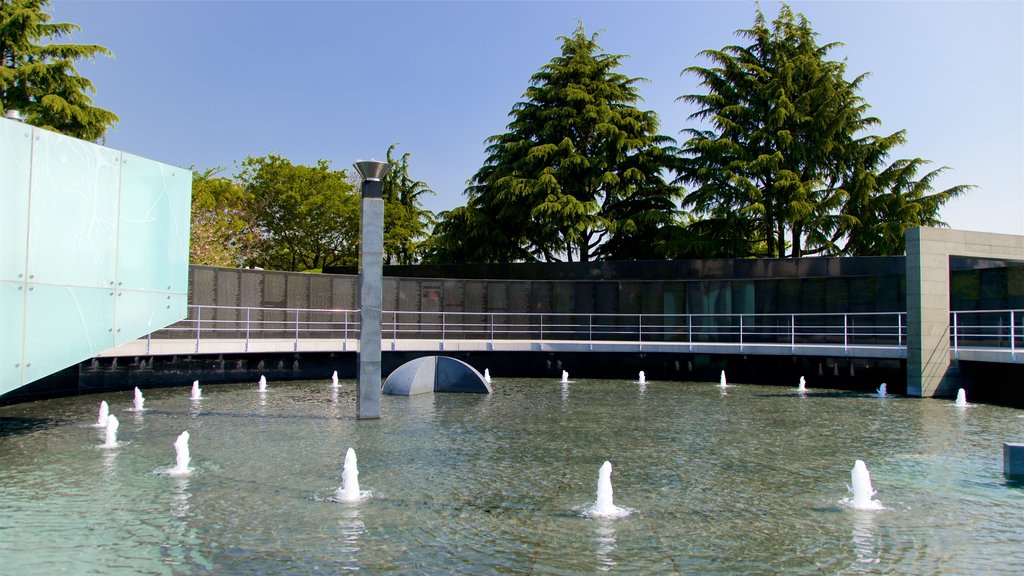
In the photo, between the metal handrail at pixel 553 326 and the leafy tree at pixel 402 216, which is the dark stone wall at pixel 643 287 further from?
the leafy tree at pixel 402 216

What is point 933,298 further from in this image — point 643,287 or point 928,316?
point 643,287

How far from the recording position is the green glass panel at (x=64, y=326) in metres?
12.2

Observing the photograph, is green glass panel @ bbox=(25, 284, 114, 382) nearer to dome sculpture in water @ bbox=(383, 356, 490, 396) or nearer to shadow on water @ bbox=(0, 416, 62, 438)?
shadow on water @ bbox=(0, 416, 62, 438)

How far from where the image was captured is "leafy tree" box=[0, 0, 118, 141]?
32.9 meters

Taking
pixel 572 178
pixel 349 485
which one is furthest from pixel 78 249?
pixel 572 178

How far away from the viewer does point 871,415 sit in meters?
17.6

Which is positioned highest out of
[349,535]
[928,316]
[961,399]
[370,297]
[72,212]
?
[72,212]

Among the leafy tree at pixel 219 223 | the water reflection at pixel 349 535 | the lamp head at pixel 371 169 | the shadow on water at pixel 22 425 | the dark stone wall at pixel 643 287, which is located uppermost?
the leafy tree at pixel 219 223

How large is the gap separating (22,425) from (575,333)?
63.5 ft

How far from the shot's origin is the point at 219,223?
143ft

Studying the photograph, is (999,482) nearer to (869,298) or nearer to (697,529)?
(697,529)

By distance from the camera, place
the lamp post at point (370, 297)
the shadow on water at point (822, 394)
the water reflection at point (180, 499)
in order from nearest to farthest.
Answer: the water reflection at point (180, 499), the lamp post at point (370, 297), the shadow on water at point (822, 394)

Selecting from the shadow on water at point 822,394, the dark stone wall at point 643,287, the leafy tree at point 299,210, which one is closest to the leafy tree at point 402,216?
the leafy tree at point 299,210

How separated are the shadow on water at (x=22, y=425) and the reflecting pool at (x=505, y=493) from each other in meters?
0.09
